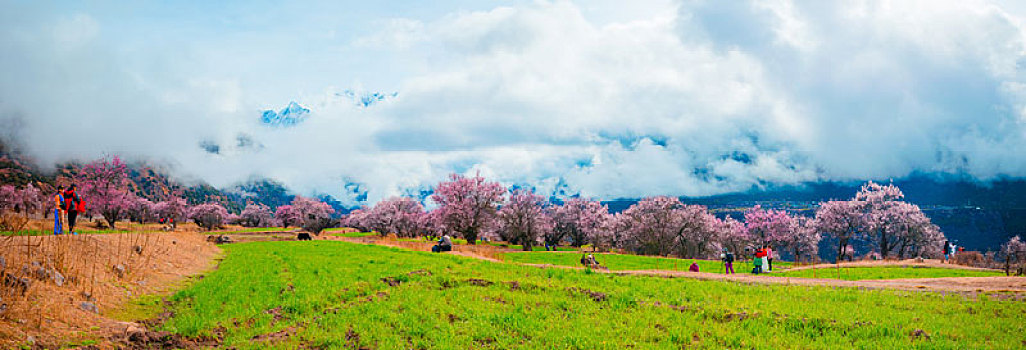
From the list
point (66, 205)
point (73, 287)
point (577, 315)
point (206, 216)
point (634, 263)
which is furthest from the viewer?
point (206, 216)

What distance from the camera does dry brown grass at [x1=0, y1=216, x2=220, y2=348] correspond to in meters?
12.3

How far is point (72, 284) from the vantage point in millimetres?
16375

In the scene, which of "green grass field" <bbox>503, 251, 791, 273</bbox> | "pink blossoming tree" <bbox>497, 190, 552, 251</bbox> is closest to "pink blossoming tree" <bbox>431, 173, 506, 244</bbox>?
"pink blossoming tree" <bbox>497, 190, 552, 251</bbox>

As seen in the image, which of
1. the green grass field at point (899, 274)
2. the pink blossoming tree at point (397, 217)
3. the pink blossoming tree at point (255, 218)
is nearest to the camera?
the green grass field at point (899, 274)

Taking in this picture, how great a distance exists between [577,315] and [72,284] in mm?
16651

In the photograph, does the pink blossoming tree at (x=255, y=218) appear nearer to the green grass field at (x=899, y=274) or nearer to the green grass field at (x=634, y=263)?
the green grass field at (x=634, y=263)

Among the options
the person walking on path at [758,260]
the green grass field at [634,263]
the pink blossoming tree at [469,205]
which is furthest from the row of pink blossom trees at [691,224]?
the person walking on path at [758,260]

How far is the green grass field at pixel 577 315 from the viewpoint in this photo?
444 inches

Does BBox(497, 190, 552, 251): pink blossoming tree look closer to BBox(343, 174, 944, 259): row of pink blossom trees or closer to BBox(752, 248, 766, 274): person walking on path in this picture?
BBox(343, 174, 944, 259): row of pink blossom trees

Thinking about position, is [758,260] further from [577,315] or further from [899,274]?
[577,315]

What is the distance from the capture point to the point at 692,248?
9612cm

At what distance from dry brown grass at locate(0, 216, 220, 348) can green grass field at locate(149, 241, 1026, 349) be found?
2125 mm

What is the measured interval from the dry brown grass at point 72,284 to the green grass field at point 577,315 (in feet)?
6.97

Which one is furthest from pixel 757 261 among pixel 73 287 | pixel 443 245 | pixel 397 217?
pixel 397 217
